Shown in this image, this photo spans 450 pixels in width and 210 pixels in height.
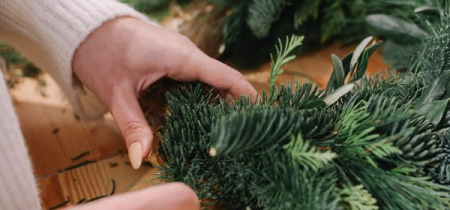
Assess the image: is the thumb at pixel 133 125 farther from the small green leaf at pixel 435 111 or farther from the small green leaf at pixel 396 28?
the small green leaf at pixel 396 28

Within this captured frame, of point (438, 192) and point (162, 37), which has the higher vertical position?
point (162, 37)

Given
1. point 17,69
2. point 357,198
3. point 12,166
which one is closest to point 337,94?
point 357,198

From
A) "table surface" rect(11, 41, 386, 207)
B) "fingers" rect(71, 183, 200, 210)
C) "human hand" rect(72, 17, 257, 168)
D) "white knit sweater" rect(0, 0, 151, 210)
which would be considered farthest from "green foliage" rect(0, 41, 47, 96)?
"fingers" rect(71, 183, 200, 210)

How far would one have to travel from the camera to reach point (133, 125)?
2.00 ft

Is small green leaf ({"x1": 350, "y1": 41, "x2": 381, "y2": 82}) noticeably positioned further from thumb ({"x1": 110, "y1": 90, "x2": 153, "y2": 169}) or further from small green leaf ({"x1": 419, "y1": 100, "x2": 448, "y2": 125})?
thumb ({"x1": 110, "y1": 90, "x2": 153, "y2": 169})

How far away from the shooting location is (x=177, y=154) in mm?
529

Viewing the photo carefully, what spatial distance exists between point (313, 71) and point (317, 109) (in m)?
0.49

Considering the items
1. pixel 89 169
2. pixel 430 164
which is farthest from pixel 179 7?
pixel 430 164

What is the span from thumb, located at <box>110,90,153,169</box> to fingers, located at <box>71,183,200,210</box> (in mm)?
121

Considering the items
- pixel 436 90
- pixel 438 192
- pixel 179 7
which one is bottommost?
pixel 438 192

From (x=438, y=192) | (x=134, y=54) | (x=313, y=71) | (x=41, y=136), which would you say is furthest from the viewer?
(x=313, y=71)

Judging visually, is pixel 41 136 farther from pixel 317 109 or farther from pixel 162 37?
pixel 317 109

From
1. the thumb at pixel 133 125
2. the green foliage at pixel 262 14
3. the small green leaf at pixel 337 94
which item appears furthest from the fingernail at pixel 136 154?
the green foliage at pixel 262 14

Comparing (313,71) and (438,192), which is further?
(313,71)
